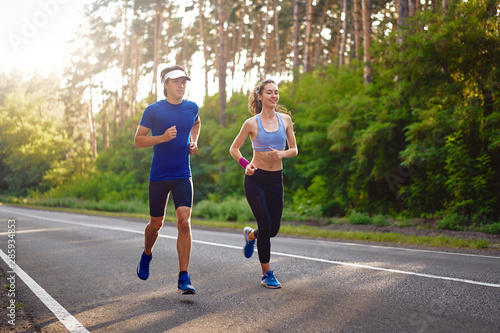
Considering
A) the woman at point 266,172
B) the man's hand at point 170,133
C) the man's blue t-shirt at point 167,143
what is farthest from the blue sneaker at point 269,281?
the man's hand at point 170,133

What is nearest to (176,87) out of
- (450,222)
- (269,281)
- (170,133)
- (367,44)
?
(170,133)

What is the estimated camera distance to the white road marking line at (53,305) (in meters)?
4.34

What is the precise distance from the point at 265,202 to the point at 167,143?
4.15 feet

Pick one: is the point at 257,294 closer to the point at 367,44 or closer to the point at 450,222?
the point at 450,222

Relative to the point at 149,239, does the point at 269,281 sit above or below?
below

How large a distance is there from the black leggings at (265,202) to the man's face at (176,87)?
3.90ft

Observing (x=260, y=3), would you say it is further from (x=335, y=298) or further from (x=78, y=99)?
(x=335, y=298)

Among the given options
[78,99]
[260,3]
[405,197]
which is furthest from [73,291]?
[78,99]

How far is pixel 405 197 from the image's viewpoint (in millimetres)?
16656

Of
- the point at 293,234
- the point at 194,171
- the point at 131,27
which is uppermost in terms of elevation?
the point at 131,27

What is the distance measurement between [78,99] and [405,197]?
46168 mm

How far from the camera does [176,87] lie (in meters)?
5.51

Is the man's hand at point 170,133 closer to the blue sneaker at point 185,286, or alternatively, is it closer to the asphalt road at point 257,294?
the blue sneaker at point 185,286

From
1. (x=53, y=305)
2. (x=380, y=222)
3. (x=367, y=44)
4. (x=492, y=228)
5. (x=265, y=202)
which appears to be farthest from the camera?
(x=367, y=44)
